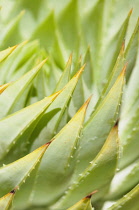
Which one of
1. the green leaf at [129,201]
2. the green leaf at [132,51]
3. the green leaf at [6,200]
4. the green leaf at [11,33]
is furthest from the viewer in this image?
the green leaf at [11,33]

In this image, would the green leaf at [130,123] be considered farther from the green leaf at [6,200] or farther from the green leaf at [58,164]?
the green leaf at [6,200]

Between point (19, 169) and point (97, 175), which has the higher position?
point (19, 169)

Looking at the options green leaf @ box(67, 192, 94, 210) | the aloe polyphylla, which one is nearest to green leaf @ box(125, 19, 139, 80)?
the aloe polyphylla

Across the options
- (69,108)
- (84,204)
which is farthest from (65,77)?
(84,204)

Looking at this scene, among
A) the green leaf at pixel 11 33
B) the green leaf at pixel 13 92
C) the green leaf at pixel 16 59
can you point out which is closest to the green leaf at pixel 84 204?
the green leaf at pixel 13 92

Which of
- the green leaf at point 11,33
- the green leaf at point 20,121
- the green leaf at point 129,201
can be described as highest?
the green leaf at point 11,33

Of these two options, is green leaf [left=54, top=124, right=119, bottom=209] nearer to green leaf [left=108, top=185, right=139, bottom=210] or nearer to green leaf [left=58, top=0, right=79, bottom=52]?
green leaf [left=108, top=185, right=139, bottom=210]

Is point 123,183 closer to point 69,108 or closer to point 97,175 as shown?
point 97,175
